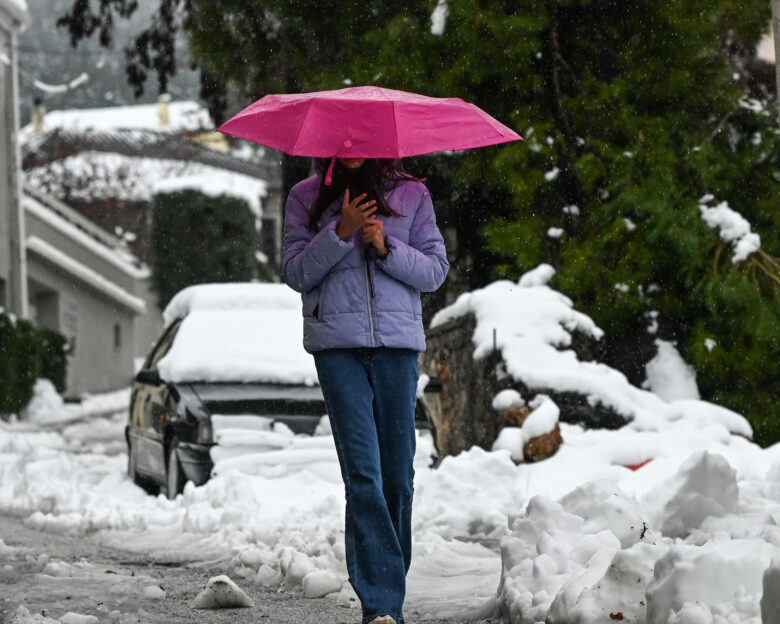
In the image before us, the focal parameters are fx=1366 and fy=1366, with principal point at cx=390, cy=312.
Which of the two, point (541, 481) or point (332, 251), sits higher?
point (332, 251)

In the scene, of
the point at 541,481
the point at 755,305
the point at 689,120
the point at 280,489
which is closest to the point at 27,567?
the point at 280,489

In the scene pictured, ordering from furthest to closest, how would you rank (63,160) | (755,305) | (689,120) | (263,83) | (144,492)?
1. (63,160)
2. (263,83)
3. (689,120)
4. (755,305)
5. (144,492)

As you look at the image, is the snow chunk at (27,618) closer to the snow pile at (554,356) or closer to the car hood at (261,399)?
the car hood at (261,399)

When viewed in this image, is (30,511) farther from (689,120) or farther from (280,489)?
(689,120)

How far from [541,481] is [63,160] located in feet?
110

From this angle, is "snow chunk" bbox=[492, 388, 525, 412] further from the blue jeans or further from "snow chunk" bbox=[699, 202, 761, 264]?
the blue jeans

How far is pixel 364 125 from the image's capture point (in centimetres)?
474

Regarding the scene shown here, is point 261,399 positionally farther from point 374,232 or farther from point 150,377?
point 374,232

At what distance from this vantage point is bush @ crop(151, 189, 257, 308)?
3278 centimetres

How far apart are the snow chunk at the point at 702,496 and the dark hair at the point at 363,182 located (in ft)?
6.36

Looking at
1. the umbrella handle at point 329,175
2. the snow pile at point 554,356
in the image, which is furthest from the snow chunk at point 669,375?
the umbrella handle at point 329,175

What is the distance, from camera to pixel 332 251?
4.47 meters

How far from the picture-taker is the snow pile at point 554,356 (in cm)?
988

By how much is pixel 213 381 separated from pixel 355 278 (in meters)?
4.58
